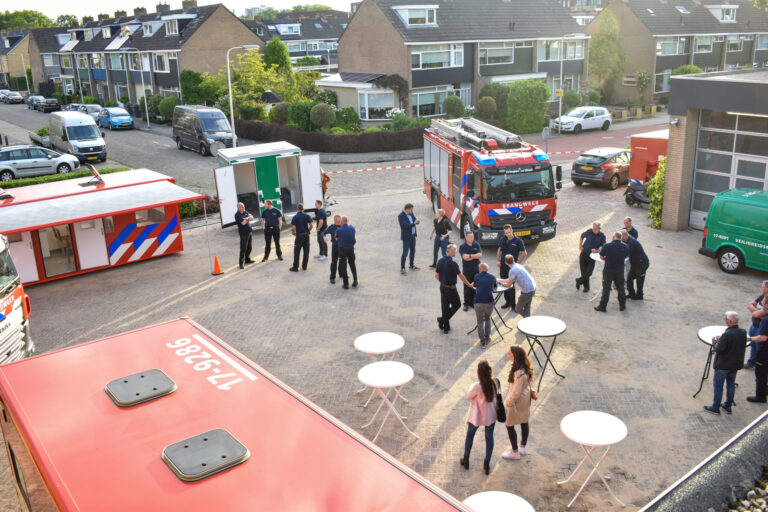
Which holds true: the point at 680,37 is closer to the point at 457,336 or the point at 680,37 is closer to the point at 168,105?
the point at 168,105

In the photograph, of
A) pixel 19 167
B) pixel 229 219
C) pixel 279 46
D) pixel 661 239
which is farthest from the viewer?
pixel 279 46

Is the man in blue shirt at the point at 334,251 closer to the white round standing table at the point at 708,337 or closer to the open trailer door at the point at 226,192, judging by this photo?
the open trailer door at the point at 226,192

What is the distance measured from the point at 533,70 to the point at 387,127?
14.0 metres

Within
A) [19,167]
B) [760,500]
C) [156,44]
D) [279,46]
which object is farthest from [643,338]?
[156,44]

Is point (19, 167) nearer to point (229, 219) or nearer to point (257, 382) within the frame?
point (229, 219)

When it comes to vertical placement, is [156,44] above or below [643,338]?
above

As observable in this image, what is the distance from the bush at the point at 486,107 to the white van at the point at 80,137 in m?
20.4

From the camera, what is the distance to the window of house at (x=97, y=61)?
60688mm

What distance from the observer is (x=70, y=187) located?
18.0 m

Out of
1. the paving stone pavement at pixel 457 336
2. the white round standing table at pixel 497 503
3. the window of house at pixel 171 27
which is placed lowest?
the paving stone pavement at pixel 457 336

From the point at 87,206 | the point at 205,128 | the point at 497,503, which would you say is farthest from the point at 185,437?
the point at 205,128

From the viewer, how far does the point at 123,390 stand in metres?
5.70

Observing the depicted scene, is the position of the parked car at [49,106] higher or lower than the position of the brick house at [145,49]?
lower

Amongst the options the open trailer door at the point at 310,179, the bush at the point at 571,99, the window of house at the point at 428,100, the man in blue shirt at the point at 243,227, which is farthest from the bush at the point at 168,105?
the man in blue shirt at the point at 243,227
